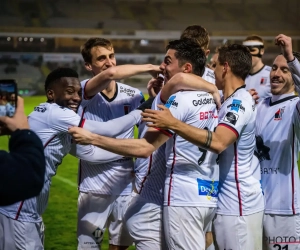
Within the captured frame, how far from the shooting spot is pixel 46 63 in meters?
26.8

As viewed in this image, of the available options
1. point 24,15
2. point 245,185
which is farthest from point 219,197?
point 24,15

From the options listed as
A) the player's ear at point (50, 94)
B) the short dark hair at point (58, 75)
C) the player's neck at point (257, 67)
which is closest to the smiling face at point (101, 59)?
the short dark hair at point (58, 75)

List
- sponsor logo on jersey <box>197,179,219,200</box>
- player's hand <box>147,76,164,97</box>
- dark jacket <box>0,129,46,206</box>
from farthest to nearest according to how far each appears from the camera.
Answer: player's hand <box>147,76,164,97</box> < sponsor logo on jersey <box>197,179,219,200</box> < dark jacket <box>0,129,46,206</box>

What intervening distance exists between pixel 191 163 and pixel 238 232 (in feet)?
2.11

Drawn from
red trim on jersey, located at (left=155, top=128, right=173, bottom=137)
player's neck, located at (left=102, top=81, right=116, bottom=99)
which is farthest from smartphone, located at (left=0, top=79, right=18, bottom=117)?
player's neck, located at (left=102, top=81, right=116, bottom=99)

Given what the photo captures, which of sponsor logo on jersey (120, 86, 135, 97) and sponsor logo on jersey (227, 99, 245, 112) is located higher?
sponsor logo on jersey (120, 86, 135, 97)

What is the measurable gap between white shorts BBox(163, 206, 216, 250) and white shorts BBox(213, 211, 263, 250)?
0.89 ft

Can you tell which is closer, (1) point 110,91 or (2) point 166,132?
→ (2) point 166,132

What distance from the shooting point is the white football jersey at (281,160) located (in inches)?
178

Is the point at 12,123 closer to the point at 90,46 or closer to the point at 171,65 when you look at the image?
the point at 171,65

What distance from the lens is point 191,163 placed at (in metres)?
3.83

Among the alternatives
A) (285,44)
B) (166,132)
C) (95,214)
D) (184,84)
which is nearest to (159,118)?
(166,132)

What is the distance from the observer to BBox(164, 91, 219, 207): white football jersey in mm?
3777

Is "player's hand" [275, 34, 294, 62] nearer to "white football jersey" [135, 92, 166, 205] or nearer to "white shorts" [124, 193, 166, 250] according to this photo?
"white football jersey" [135, 92, 166, 205]
